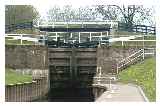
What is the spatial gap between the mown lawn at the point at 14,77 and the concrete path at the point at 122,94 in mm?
2567

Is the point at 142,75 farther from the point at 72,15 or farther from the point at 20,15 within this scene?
the point at 20,15

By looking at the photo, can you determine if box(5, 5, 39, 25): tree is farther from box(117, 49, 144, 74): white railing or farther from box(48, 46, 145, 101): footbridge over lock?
box(117, 49, 144, 74): white railing

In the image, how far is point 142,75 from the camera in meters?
14.5

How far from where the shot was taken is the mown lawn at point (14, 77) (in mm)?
14472

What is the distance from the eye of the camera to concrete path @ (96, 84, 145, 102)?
10.9 metres

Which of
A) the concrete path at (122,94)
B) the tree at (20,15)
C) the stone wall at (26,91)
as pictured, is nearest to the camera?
the concrete path at (122,94)

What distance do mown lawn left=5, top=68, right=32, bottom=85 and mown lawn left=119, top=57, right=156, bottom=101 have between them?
266 cm

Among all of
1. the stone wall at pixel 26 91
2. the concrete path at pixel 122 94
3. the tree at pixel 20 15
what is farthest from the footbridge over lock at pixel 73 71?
the concrete path at pixel 122 94

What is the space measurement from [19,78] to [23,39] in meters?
1.75

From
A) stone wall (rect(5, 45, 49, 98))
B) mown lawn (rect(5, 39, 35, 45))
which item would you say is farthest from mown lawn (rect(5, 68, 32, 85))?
mown lawn (rect(5, 39, 35, 45))

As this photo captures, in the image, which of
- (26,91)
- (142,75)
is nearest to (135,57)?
(142,75)

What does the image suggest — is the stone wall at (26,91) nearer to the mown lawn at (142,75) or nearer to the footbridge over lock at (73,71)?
the footbridge over lock at (73,71)

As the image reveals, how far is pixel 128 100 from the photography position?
10703mm
